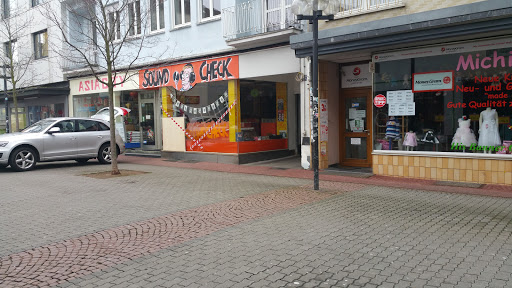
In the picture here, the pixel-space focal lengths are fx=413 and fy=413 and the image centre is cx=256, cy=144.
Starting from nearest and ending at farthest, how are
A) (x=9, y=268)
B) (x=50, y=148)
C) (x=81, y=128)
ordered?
(x=9, y=268) < (x=50, y=148) < (x=81, y=128)

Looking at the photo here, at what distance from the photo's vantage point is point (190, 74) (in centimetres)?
1527

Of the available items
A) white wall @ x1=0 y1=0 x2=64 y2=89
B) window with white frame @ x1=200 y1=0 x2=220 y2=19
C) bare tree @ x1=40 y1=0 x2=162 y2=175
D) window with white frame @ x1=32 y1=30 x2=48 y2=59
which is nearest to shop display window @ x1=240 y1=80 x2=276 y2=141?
window with white frame @ x1=200 y1=0 x2=220 y2=19

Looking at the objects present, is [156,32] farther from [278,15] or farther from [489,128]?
[489,128]

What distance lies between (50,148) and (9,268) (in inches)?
378

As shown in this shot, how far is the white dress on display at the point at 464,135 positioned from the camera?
9.52m

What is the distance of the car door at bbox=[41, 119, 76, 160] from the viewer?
13259mm

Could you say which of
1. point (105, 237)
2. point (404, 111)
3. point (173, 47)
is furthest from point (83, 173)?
point (404, 111)

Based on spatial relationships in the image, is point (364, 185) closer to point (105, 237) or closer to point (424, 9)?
point (424, 9)

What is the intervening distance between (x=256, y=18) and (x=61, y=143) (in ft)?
24.7

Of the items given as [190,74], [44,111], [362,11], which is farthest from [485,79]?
[44,111]

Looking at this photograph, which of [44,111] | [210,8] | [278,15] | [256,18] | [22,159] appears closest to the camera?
[278,15]

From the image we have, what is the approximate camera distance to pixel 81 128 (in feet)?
46.6

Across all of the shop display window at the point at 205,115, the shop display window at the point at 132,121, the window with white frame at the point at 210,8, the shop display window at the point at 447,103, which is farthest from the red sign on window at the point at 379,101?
the shop display window at the point at 132,121

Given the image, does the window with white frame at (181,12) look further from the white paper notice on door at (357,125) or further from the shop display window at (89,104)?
the white paper notice on door at (357,125)
